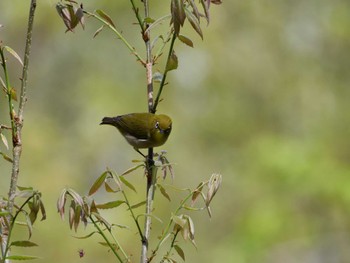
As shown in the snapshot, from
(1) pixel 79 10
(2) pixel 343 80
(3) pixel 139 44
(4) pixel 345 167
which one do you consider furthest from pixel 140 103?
(1) pixel 79 10

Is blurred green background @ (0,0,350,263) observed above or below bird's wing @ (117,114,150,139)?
above

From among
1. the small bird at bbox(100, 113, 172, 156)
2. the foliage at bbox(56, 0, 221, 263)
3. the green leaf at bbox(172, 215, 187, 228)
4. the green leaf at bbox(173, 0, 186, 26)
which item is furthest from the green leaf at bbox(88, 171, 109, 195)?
the small bird at bbox(100, 113, 172, 156)

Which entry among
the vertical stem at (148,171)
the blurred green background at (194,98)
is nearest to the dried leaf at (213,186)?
the vertical stem at (148,171)

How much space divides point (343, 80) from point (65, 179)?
3365mm

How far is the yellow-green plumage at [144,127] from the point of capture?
7.41 ft

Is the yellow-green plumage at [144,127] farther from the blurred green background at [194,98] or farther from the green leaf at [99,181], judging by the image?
the blurred green background at [194,98]

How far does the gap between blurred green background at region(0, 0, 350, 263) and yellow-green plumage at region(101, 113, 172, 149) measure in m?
4.58

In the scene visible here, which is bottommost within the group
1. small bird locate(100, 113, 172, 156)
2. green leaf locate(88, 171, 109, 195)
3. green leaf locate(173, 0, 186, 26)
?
green leaf locate(88, 171, 109, 195)

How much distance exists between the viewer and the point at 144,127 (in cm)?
229

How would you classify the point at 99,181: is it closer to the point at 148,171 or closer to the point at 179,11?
the point at 148,171

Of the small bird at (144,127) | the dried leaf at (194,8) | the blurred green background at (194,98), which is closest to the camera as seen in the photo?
the dried leaf at (194,8)

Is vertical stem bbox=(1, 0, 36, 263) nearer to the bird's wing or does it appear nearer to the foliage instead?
the foliage

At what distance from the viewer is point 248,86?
900 cm

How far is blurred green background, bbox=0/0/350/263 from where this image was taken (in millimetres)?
7932
